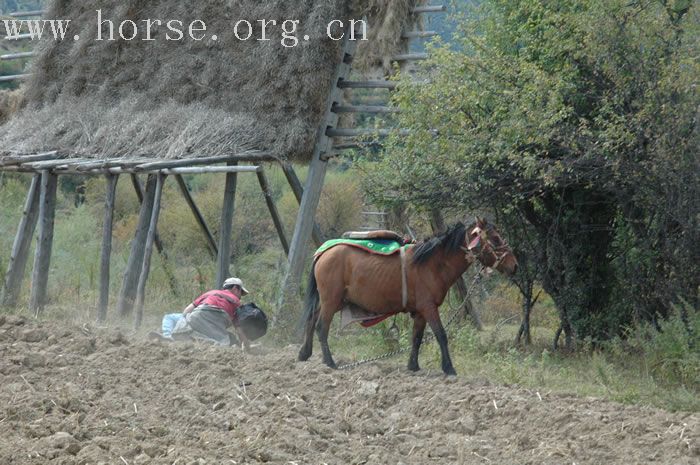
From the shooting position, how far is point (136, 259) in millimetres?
15266

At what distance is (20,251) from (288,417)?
933cm

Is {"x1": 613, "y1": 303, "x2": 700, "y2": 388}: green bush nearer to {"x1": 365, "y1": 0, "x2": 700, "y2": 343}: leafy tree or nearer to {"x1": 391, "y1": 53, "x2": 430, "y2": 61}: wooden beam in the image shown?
{"x1": 365, "y1": 0, "x2": 700, "y2": 343}: leafy tree

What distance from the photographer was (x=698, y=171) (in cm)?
1078

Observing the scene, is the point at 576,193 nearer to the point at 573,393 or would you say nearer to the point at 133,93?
the point at 573,393

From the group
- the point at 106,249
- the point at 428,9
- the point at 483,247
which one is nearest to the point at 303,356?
the point at 483,247

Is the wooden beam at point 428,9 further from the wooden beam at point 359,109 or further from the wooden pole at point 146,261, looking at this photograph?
the wooden pole at point 146,261

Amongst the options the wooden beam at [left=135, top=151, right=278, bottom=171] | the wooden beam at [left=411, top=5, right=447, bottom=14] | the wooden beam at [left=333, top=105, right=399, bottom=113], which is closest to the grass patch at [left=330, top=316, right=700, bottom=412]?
the wooden beam at [left=135, top=151, right=278, bottom=171]

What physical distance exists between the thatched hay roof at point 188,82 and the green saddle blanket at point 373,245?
347 cm

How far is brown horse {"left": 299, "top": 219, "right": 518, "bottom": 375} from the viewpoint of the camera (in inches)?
400

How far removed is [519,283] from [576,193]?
5.49 ft

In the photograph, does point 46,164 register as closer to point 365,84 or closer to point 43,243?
point 43,243

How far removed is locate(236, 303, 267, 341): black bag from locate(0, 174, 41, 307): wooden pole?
18.3ft

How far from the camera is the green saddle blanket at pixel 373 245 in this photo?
34.9ft

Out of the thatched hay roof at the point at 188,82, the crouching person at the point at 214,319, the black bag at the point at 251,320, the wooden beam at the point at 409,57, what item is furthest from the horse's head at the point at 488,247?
the wooden beam at the point at 409,57
